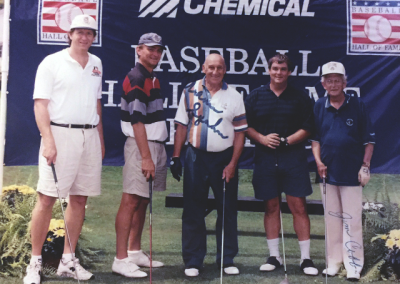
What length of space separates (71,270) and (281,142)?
1848mm

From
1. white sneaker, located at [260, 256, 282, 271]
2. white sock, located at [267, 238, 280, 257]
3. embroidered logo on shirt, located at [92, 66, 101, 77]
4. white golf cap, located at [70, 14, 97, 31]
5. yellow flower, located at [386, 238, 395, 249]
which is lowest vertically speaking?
white sneaker, located at [260, 256, 282, 271]

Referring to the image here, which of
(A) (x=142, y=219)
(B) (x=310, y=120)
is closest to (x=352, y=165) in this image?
(B) (x=310, y=120)

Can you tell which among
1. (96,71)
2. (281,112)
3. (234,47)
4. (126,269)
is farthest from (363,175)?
(96,71)

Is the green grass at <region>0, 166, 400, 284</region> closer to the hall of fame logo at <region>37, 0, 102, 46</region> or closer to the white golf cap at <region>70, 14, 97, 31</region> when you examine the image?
the hall of fame logo at <region>37, 0, 102, 46</region>

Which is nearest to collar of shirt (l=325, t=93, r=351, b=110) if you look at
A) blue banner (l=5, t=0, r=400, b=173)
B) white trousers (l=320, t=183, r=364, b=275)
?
white trousers (l=320, t=183, r=364, b=275)

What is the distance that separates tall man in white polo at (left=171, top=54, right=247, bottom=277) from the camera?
14.7ft

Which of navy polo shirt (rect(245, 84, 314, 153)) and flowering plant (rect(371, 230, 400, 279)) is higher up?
navy polo shirt (rect(245, 84, 314, 153))

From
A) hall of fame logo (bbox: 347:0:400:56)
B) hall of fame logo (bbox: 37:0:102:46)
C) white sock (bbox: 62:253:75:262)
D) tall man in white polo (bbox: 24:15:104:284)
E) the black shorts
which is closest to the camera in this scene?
tall man in white polo (bbox: 24:15:104:284)

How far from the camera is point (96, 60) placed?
4.40 m

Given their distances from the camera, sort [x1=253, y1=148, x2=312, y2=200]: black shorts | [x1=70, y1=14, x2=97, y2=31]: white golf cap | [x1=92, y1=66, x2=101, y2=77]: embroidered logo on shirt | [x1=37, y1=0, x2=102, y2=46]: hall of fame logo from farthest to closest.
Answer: [x1=37, y1=0, x2=102, y2=46]: hall of fame logo < [x1=253, y1=148, x2=312, y2=200]: black shorts < [x1=92, y1=66, x2=101, y2=77]: embroidered logo on shirt < [x1=70, y1=14, x2=97, y2=31]: white golf cap

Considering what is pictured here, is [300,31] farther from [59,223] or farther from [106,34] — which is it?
[59,223]

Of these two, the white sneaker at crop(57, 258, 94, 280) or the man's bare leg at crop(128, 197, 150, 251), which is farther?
the man's bare leg at crop(128, 197, 150, 251)

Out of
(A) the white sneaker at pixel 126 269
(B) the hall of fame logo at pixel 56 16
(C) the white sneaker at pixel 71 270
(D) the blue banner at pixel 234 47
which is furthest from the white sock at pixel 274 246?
(B) the hall of fame logo at pixel 56 16

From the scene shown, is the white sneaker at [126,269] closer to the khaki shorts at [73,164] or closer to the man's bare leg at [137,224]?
the man's bare leg at [137,224]
